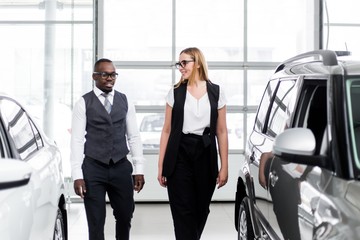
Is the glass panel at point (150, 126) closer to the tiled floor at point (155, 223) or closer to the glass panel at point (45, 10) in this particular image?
the tiled floor at point (155, 223)

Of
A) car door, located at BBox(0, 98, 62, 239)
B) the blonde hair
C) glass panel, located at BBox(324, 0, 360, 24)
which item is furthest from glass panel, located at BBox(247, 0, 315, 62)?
car door, located at BBox(0, 98, 62, 239)

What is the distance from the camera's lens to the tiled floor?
6.80m

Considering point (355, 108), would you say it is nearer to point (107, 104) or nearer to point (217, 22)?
point (107, 104)

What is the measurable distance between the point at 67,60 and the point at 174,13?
1.82 m

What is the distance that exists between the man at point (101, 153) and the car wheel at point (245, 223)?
0.88m

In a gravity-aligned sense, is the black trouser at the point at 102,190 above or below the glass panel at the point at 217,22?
below

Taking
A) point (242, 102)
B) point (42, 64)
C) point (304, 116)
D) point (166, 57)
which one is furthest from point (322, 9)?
point (304, 116)

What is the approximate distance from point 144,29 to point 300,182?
7094 millimetres

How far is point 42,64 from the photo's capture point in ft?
30.8

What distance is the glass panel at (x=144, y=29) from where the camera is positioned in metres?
9.55

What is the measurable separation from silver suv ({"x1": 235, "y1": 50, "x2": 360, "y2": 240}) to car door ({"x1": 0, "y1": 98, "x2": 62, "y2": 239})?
1295mm

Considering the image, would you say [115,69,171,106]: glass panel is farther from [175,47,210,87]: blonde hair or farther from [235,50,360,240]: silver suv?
[235,50,360,240]: silver suv

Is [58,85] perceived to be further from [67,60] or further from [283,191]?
[283,191]

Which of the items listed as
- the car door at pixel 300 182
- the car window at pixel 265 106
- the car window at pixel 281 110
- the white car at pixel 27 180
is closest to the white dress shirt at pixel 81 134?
the white car at pixel 27 180
